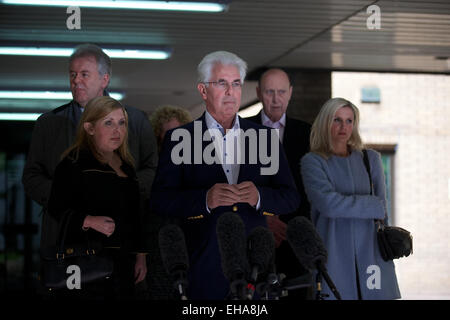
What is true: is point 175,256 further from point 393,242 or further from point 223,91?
point 393,242

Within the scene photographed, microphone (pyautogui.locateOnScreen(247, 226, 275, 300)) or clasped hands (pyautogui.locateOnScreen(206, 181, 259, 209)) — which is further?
clasped hands (pyautogui.locateOnScreen(206, 181, 259, 209))

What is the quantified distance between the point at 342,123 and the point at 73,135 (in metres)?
1.24

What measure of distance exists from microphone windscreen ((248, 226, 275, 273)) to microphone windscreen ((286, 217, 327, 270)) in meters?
0.19

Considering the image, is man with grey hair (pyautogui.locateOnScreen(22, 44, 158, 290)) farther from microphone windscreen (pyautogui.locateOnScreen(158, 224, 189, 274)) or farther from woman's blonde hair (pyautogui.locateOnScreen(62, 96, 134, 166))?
microphone windscreen (pyautogui.locateOnScreen(158, 224, 189, 274))

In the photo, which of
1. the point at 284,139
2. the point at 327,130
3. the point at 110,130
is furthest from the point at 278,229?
the point at 110,130

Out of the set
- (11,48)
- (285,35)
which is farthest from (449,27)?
(11,48)

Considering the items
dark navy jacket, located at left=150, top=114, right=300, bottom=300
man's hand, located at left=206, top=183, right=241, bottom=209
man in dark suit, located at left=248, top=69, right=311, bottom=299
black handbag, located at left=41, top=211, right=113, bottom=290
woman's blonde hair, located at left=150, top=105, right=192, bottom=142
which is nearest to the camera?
man's hand, located at left=206, top=183, right=241, bottom=209

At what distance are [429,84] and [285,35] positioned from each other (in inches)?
183

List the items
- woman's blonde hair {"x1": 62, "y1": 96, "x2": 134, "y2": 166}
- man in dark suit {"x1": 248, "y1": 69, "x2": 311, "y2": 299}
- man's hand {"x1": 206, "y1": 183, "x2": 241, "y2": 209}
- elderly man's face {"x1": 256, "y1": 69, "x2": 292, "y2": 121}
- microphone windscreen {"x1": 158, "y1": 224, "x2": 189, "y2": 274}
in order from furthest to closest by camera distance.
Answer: elderly man's face {"x1": 256, "y1": 69, "x2": 292, "y2": 121}, man in dark suit {"x1": 248, "y1": 69, "x2": 311, "y2": 299}, woman's blonde hair {"x1": 62, "y1": 96, "x2": 134, "y2": 166}, man's hand {"x1": 206, "y1": 183, "x2": 241, "y2": 209}, microphone windscreen {"x1": 158, "y1": 224, "x2": 189, "y2": 274}

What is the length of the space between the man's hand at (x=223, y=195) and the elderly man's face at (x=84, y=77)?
1.06m

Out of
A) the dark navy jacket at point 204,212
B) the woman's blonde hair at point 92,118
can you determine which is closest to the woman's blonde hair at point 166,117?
the woman's blonde hair at point 92,118

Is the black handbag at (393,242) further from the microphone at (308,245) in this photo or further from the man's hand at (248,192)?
the microphone at (308,245)

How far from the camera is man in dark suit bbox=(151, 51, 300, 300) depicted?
9.17 ft

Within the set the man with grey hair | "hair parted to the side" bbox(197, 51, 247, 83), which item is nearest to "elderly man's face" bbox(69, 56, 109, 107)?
the man with grey hair
